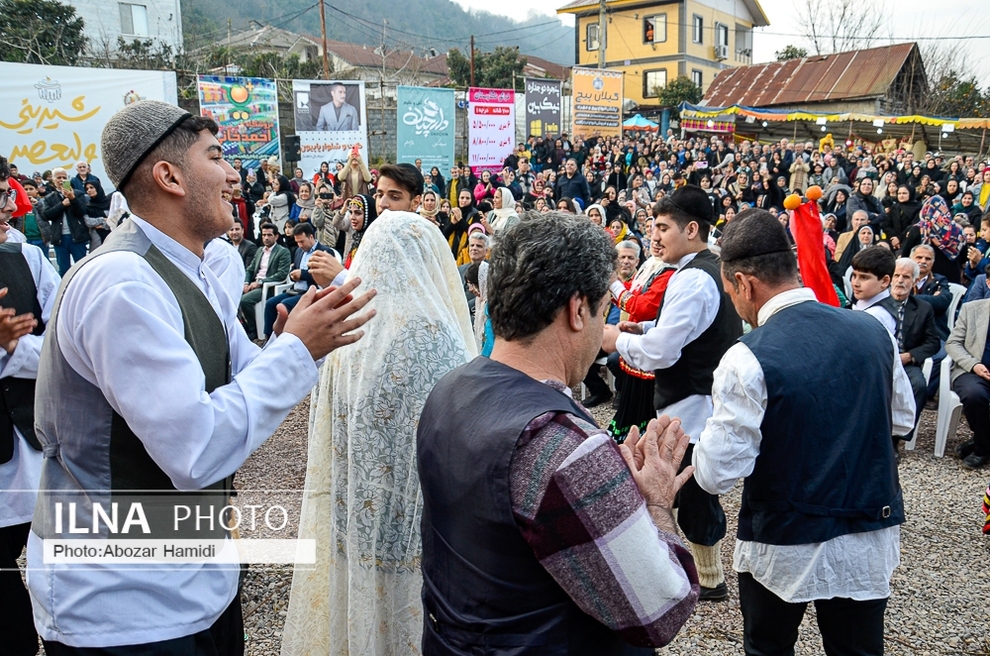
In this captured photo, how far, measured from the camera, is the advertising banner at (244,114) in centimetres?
1452

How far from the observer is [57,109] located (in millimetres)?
13602

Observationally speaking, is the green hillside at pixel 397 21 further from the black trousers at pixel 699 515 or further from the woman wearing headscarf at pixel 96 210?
the black trousers at pixel 699 515

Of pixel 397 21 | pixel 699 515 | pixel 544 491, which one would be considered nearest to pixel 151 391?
pixel 544 491

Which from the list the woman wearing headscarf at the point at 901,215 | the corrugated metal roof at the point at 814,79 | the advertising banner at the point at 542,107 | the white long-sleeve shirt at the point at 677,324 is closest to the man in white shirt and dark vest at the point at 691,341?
the white long-sleeve shirt at the point at 677,324

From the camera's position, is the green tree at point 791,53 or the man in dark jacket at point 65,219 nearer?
the man in dark jacket at point 65,219

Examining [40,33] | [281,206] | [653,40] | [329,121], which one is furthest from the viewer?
[653,40]

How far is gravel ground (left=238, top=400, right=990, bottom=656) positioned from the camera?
3110 mm

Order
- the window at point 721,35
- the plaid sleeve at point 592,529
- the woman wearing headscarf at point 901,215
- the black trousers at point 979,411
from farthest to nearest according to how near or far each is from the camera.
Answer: the window at point 721,35, the woman wearing headscarf at point 901,215, the black trousers at point 979,411, the plaid sleeve at point 592,529

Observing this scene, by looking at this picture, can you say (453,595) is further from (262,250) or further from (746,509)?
(262,250)

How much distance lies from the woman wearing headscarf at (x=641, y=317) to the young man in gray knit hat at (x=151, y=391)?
7.89 feet

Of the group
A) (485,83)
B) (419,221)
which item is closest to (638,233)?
(419,221)

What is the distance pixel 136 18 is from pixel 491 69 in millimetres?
20278

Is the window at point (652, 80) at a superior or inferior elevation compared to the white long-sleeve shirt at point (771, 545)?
superior

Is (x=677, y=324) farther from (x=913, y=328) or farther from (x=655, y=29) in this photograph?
(x=655, y=29)
